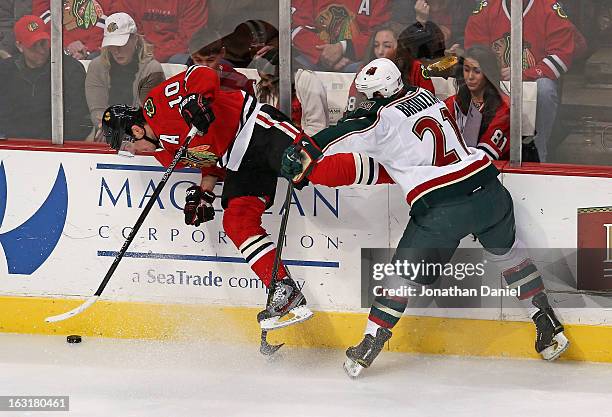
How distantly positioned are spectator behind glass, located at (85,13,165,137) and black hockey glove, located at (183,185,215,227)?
1.51ft

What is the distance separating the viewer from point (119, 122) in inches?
199

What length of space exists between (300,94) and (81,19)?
89 cm

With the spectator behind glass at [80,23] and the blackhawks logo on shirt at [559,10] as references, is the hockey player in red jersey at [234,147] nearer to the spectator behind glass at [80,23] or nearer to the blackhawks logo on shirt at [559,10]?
the spectator behind glass at [80,23]

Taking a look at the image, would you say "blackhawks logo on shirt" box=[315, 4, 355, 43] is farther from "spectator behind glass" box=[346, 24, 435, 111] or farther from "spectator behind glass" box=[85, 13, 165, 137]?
"spectator behind glass" box=[85, 13, 165, 137]

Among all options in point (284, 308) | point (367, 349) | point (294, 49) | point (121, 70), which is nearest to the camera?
point (367, 349)

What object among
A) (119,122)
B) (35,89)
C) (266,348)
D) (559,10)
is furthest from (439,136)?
(35,89)

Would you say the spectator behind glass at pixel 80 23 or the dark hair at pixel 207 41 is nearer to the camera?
the dark hair at pixel 207 41

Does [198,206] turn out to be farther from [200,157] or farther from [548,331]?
[548,331]

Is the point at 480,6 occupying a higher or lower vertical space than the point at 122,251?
higher

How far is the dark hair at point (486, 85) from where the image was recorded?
5000mm

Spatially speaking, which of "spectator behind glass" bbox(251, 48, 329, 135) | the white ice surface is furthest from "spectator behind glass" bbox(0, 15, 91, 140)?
the white ice surface

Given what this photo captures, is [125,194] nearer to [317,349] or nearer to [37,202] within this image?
[37,202]

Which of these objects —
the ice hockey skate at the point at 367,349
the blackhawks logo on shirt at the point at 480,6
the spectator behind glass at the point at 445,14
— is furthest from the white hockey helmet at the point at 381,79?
the ice hockey skate at the point at 367,349

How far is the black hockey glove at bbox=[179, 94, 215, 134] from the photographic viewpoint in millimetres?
4883
